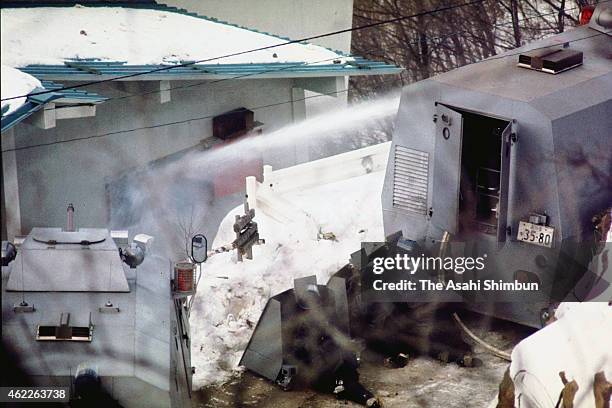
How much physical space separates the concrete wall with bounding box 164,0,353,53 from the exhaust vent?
3.45 metres

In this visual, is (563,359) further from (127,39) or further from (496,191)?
(127,39)

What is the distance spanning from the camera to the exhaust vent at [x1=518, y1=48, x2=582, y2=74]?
34.1ft

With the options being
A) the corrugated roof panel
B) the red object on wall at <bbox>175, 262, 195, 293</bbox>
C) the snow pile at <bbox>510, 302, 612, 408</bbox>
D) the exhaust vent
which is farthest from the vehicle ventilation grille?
the red object on wall at <bbox>175, 262, 195, 293</bbox>

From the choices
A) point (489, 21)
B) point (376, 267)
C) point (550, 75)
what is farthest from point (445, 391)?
point (489, 21)

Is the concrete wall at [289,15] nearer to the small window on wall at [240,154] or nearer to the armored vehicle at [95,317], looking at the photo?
the small window on wall at [240,154]

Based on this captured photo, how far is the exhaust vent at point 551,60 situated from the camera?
409 inches

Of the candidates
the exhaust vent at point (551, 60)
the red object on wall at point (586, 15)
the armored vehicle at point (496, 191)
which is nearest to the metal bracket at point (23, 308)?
the armored vehicle at point (496, 191)

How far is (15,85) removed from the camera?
32.4 ft

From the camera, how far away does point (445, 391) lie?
9.70 meters

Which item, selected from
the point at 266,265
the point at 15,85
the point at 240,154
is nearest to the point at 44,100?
the point at 15,85

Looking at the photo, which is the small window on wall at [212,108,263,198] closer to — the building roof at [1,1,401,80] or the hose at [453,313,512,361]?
the building roof at [1,1,401,80]

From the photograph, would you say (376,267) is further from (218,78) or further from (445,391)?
(218,78)

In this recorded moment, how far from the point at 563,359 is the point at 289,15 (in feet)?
20.0

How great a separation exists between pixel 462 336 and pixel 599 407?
218cm
